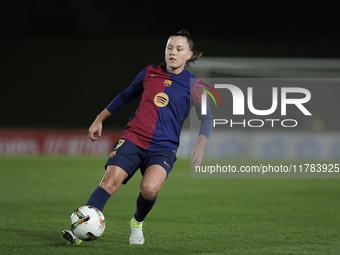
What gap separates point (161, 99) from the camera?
452 cm

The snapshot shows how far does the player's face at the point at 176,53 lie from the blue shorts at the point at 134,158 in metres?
0.79

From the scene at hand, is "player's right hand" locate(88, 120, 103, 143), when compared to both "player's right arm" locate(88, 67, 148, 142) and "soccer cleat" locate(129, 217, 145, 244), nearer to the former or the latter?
"player's right arm" locate(88, 67, 148, 142)

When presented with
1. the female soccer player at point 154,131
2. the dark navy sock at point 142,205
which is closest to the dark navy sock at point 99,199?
the female soccer player at point 154,131

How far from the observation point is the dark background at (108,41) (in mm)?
22969

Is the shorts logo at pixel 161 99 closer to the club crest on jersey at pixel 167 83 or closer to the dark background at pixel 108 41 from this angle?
the club crest on jersey at pixel 167 83

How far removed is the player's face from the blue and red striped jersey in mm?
75

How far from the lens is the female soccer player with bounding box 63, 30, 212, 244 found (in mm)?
4285

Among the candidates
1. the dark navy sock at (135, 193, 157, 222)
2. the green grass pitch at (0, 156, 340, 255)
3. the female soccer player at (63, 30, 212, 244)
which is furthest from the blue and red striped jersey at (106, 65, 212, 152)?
the green grass pitch at (0, 156, 340, 255)

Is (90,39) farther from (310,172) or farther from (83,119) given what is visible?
(310,172)

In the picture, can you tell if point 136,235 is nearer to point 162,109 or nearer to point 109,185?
point 109,185

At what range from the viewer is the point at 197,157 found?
430cm

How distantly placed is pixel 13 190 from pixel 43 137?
30.5ft

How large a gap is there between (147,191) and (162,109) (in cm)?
74

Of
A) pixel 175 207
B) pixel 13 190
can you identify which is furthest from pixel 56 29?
pixel 175 207
